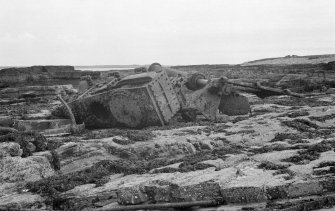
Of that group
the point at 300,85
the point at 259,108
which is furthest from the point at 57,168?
the point at 300,85

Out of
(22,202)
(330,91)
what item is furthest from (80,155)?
(330,91)

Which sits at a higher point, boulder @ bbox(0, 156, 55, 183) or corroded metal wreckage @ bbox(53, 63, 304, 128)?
corroded metal wreckage @ bbox(53, 63, 304, 128)

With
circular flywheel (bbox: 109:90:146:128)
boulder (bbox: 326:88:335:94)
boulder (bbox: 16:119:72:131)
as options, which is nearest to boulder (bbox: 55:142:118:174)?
circular flywheel (bbox: 109:90:146:128)

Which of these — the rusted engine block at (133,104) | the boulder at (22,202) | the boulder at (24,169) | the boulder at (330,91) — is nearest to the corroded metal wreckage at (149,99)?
the rusted engine block at (133,104)

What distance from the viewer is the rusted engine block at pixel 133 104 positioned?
9.41 m

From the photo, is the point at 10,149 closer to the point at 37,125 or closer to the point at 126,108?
the point at 37,125

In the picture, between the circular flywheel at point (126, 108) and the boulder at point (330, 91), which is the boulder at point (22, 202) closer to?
the circular flywheel at point (126, 108)

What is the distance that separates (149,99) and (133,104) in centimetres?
41

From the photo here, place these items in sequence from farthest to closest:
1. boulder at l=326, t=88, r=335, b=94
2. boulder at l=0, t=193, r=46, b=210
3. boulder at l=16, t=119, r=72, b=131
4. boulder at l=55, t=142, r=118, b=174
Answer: boulder at l=326, t=88, r=335, b=94, boulder at l=16, t=119, r=72, b=131, boulder at l=55, t=142, r=118, b=174, boulder at l=0, t=193, r=46, b=210

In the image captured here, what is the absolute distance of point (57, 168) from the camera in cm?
636

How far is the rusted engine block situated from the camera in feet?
30.9

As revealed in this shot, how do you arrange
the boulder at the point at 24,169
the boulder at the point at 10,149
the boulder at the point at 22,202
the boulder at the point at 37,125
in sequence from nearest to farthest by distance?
the boulder at the point at 22,202 → the boulder at the point at 24,169 → the boulder at the point at 10,149 → the boulder at the point at 37,125

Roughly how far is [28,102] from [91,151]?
38.5 feet

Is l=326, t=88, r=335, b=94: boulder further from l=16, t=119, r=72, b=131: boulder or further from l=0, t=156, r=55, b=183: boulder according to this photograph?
l=0, t=156, r=55, b=183: boulder
